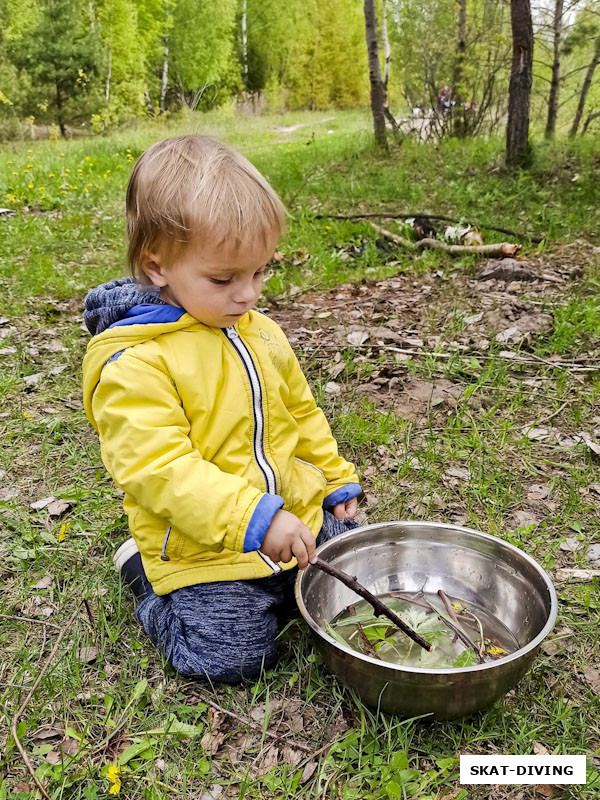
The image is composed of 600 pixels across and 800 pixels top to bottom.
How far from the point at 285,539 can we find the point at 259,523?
0.29ft

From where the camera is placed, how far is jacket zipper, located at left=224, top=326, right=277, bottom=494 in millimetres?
1926

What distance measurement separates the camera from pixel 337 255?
5.54 meters

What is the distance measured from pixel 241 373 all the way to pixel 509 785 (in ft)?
4.10

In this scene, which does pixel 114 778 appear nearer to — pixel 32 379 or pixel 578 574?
pixel 578 574

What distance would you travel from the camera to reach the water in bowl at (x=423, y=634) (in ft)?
6.10

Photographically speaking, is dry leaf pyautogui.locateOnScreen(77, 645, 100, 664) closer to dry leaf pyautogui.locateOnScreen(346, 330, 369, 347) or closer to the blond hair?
the blond hair

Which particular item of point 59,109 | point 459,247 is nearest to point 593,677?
point 459,247

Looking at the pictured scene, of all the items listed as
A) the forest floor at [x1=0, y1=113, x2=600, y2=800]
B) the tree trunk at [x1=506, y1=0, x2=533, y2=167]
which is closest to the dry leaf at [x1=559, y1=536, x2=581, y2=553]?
the forest floor at [x1=0, y1=113, x2=600, y2=800]

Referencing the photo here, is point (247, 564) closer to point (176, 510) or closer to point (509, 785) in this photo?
point (176, 510)

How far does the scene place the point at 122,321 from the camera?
183 cm

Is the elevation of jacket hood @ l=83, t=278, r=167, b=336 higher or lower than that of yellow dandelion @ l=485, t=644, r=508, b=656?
higher

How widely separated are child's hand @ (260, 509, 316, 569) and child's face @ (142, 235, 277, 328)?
0.57m

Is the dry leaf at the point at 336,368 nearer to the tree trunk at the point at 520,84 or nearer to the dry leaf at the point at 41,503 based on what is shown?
the dry leaf at the point at 41,503

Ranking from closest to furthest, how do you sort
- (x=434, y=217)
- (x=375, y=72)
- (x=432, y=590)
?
1. (x=432, y=590)
2. (x=434, y=217)
3. (x=375, y=72)
